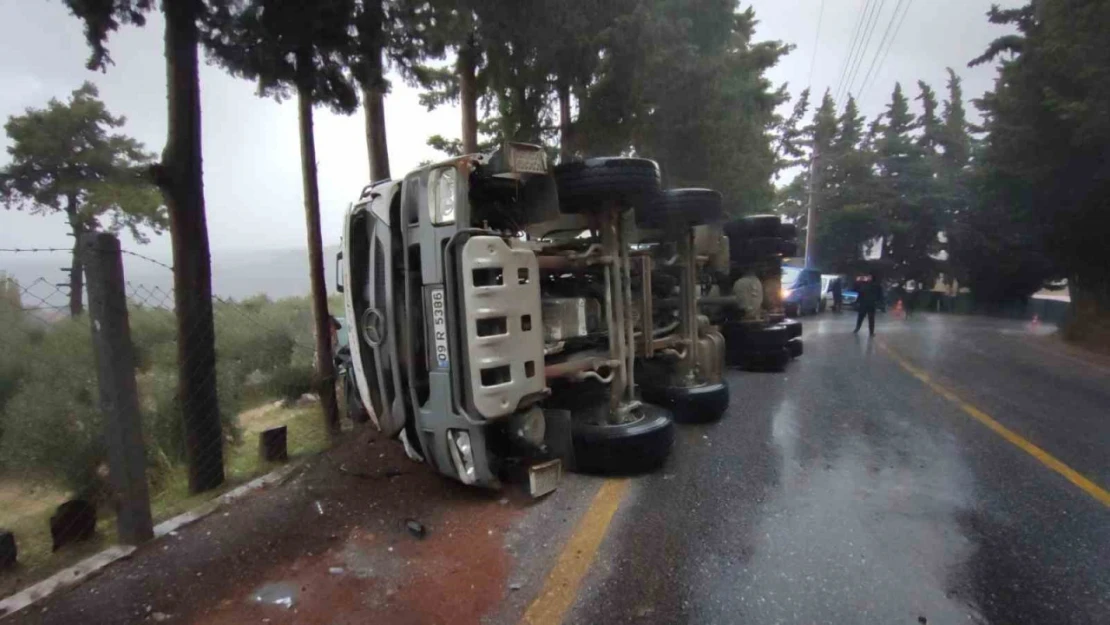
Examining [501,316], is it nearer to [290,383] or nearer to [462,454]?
[462,454]

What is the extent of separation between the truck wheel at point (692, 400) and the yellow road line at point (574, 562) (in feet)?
5.76

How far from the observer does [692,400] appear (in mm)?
5852

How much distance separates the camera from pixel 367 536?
3.66 m

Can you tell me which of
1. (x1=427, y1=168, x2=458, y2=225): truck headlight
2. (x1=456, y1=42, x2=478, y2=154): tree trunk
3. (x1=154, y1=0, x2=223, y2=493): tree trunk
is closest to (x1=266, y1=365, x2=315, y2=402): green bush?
(x1=456, y1=42, x2=478, y2=154): tree trunk

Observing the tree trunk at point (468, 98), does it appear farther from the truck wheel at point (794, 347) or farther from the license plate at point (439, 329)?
the license plate at point (439, 329)

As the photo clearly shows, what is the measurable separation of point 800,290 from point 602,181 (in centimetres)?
1741

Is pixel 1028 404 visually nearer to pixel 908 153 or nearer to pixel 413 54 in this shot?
pixel 413 54

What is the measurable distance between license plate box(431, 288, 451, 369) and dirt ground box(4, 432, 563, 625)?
1.02m

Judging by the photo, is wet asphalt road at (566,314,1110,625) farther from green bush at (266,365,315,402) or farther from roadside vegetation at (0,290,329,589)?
green bush at (266,365,315,402)

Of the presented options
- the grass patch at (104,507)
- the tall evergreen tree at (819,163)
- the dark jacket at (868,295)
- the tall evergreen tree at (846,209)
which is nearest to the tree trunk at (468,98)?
the grass patch at (104,507)

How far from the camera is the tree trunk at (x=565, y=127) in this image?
38.6 feet

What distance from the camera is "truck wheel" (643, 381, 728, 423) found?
587cm

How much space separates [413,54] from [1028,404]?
763cm

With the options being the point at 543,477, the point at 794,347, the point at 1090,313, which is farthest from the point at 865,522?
the point at 1090,313
